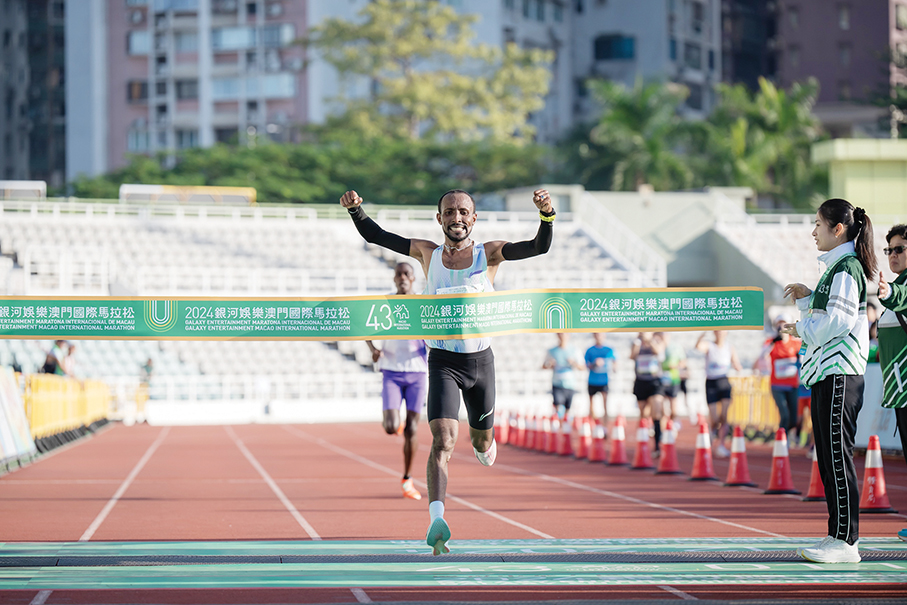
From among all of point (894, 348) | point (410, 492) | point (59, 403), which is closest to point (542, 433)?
point (410, 492)

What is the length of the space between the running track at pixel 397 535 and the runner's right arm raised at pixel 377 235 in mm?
1932

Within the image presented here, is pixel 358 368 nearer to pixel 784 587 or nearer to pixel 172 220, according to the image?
pixel 172 220

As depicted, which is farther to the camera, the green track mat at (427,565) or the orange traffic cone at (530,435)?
the orange traffic cone at (530,435)

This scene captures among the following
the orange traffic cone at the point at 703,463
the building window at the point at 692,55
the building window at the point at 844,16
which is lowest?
the orange traffic cone at the point at 703,463

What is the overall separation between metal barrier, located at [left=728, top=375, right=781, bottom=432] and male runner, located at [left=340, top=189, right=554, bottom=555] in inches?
568

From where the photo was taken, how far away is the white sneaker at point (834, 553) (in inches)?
275

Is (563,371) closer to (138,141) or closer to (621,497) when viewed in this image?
(621,497)

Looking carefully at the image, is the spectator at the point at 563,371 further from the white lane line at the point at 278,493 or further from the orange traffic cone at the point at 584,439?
the white lane line at the point at 278,493

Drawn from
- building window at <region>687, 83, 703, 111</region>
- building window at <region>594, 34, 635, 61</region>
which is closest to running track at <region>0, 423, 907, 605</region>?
building window at <region>594, 34, 635, 61</region>

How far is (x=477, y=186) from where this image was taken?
185 feet

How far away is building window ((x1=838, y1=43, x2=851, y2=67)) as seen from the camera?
243 feet

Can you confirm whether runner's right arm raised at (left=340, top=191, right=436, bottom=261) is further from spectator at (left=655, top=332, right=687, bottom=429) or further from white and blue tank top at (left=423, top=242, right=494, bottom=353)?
spectator at (left=655, top=332, right=687, bottom=429)

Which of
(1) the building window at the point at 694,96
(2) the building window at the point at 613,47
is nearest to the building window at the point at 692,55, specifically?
(1) the building window at the point at 694,96

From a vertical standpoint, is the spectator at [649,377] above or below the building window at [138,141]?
below
